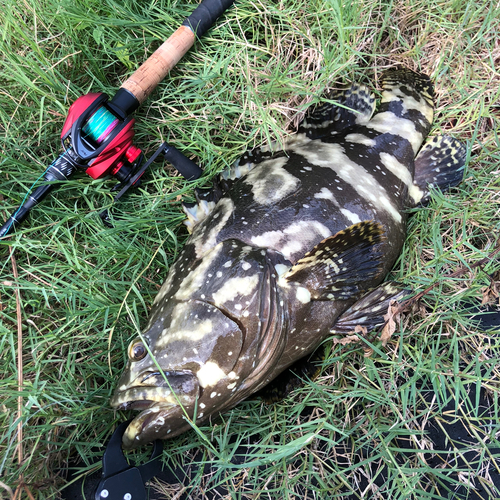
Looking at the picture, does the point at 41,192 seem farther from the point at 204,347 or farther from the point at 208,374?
the point at 208,374

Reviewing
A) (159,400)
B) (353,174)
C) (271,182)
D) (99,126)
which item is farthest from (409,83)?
(159,400)

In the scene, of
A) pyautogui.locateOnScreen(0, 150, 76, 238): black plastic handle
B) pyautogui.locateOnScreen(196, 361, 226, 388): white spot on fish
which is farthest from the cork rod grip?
pyautogui.locateOnScreen(196, 361, 226, 388): white spot on fish

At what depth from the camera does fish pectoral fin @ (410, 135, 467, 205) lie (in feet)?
9.14

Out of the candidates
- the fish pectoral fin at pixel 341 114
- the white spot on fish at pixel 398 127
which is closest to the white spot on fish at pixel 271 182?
the fish pectoral fin at pixel 341 114

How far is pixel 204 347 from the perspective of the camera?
1925 millimetres

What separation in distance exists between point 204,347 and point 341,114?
2.08 metres

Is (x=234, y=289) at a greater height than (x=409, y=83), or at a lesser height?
greater

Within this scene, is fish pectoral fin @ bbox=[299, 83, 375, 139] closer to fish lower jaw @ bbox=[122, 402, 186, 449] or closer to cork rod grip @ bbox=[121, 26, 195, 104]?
cork rod grip @ bbox=[121, 26, 195, 104]

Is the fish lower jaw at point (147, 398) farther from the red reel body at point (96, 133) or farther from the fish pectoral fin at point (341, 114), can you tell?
the fish pectoral fin at point (341, 114)

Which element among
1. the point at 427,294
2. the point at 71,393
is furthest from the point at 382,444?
the point at 71,393

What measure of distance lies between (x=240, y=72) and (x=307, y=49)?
21.3 inches

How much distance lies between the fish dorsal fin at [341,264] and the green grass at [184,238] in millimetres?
430

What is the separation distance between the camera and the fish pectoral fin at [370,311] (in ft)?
7.75

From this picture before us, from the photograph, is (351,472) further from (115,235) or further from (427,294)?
(115,235)
